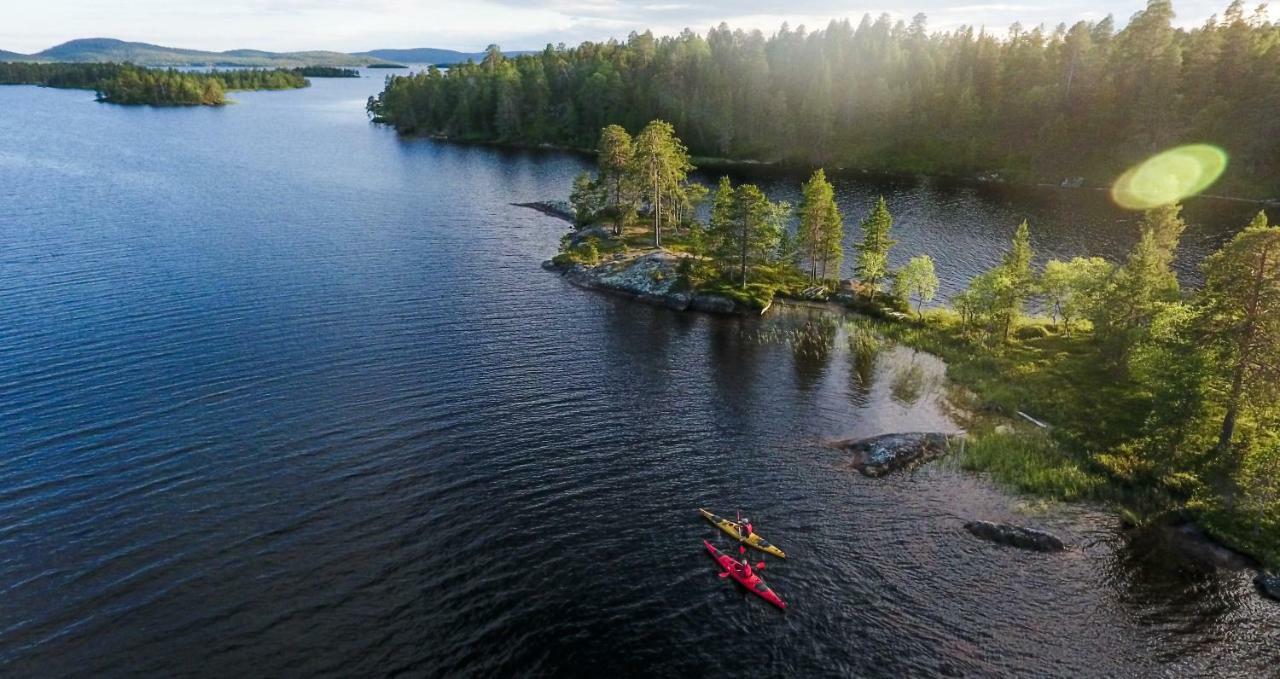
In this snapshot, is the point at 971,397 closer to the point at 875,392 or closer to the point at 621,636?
the point at 875,392

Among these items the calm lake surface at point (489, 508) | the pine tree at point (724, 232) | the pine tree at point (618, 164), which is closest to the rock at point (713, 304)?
the calm lake surface at point (489, 508)

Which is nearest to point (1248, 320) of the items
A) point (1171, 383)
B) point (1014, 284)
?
point (1171, 383)

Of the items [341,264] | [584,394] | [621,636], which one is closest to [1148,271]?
[584,394]

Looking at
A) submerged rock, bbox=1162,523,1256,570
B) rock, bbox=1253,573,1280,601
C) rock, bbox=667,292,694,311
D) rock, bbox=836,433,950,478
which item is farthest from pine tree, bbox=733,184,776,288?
rock, bbox=1253,573,1280,601

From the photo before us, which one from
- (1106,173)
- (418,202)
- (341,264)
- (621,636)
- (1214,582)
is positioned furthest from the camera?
(1106,173)

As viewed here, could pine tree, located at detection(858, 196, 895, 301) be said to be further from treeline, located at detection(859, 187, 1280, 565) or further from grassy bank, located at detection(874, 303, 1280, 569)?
treeline, located at detection(859, 187, 1280, 565)

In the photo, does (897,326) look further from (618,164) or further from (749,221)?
(618,164)
